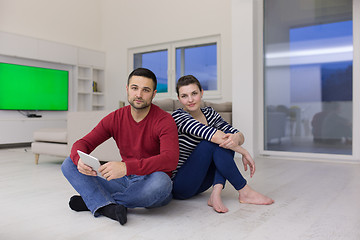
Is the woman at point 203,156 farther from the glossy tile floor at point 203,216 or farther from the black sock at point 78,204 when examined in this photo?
the black sock at point 78,204

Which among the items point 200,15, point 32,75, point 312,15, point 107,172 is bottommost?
point 107,172

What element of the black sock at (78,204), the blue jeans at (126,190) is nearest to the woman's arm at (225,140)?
the blue jeans at (126,190)

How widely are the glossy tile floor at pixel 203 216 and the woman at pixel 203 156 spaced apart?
0.09 meters

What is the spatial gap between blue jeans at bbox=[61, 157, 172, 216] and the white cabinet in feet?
18.7

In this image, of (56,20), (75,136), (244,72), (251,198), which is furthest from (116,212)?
(56,20)

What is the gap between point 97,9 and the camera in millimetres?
7559

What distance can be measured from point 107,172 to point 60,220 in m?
0.52

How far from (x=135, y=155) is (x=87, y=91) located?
5875 millimetres

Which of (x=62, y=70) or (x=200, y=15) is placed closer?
(x=200, y=15)

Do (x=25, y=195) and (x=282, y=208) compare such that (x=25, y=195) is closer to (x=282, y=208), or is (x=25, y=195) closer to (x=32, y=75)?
(x=282, y=208)

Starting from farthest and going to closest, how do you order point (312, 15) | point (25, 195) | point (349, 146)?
1. point (312, 15)
2. point (349, 146)
3. point (25, 195)

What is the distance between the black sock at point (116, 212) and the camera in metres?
1.57

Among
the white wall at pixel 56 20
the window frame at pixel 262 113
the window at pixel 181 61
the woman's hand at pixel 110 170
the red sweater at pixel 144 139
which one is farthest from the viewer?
the window at pixel 181 61

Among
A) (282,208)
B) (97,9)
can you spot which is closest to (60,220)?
(282,208)
